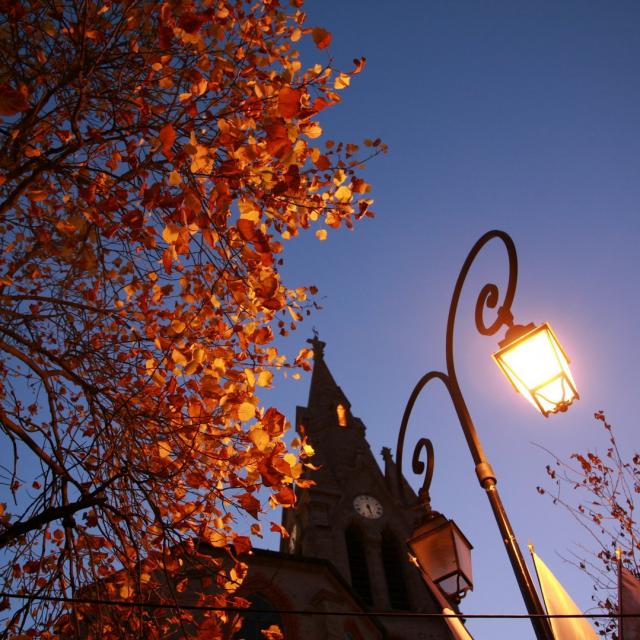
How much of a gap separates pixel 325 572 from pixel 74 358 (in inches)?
615

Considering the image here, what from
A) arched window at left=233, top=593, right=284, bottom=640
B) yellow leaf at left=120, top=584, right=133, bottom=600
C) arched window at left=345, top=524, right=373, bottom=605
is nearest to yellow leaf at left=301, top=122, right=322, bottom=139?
yellow leaf at left=120, top=584, right=133, bottom=600

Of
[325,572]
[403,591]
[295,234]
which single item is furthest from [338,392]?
[295,234]

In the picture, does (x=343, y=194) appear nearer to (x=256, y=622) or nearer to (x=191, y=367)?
(x=191, y=367)

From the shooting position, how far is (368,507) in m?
29.8

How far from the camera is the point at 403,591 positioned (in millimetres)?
26172

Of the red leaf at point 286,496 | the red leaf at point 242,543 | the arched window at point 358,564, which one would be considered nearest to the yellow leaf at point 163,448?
the red leaf at point 242,543

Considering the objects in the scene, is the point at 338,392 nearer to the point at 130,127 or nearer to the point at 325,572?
the point at 325,572

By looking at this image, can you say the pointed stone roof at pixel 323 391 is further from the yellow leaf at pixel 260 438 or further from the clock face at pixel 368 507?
the yellow leaf at pixel 260 438

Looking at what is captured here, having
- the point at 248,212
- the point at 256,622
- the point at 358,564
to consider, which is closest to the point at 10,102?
the point at 248,212

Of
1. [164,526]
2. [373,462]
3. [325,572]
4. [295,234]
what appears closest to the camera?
[164,526]

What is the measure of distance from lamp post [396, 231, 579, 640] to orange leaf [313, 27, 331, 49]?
7.26 ft

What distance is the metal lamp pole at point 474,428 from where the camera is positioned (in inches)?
135

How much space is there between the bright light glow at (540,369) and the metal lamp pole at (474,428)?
1.10 feet

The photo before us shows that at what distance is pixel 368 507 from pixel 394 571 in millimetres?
3643
